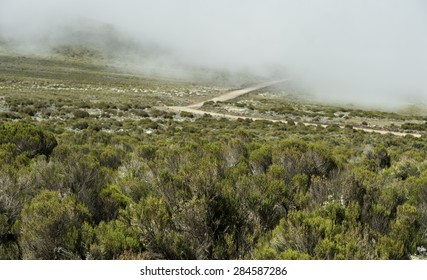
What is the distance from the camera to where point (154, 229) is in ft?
14.0

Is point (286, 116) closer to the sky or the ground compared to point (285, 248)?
closer to the ground

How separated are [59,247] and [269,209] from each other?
2854mm

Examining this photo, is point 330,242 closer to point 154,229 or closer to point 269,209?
point 269,209

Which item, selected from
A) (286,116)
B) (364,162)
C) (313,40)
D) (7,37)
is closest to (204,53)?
(313,40)

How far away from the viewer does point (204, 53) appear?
145000 millimetres

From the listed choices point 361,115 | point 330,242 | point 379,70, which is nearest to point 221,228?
point 330,242

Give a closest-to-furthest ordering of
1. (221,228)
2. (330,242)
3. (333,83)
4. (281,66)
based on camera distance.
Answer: (330,242) < (221,228) < (333,83) < (281,66)

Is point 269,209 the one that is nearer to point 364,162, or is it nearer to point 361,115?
point 364,162

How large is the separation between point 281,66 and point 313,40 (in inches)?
1784

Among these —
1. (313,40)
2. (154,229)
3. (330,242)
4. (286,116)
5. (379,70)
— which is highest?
(313,40)

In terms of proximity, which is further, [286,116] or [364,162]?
[286,116]

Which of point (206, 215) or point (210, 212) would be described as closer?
point (206, 215)

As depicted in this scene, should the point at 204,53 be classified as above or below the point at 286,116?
above

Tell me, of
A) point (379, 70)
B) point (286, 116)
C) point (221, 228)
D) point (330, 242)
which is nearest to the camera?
point (330, 242)
